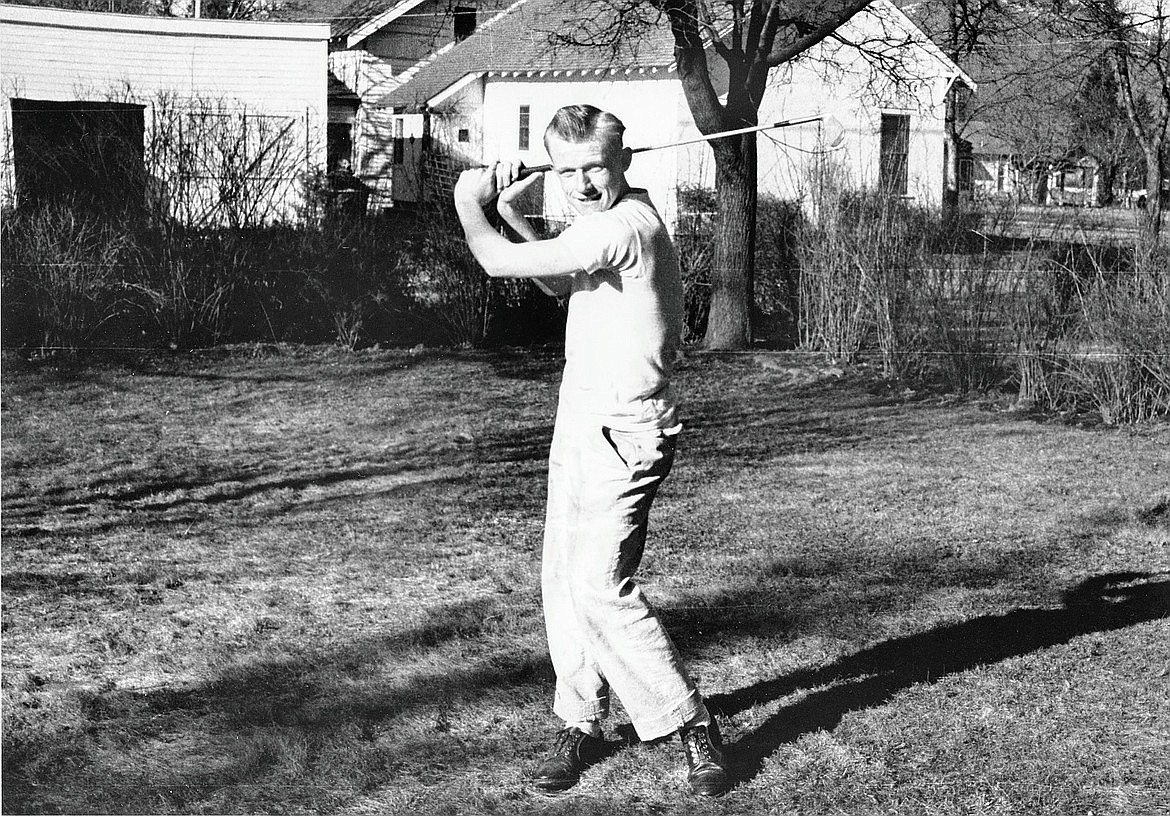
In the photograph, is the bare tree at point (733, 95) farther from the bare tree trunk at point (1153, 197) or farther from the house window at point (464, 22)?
the bare tree trunk at point (1153, 197)

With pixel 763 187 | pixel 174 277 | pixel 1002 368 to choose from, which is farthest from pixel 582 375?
pixel 763 187

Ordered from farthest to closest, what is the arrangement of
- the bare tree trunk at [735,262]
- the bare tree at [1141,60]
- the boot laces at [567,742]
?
the bare tree at [1141,60] → the bare tree trunk at [735,262] → the boot laces at [567,742]

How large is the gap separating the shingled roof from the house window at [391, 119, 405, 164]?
0.18 meters

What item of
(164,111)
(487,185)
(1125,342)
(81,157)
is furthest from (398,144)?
(487,185)

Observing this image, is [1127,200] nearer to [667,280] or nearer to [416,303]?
[416,303]

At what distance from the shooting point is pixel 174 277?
10.4 metres

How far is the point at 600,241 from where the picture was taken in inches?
114

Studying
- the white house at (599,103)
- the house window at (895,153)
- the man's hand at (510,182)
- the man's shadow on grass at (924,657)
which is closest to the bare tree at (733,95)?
the white house at (599,103)

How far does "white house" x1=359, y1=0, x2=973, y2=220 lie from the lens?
456 inches

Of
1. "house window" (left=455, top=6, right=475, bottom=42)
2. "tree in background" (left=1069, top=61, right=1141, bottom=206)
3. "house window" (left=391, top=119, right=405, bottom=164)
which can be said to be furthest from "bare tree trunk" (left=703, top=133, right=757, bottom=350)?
"house window" (left=455, top=6, right=475, bottom=42)

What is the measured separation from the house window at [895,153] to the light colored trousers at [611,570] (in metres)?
7.41

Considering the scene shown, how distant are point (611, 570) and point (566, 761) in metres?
0.53

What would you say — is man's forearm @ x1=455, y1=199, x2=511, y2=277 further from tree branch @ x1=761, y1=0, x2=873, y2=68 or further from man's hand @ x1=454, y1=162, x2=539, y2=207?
tree branch @ x1=761, y1=0, x2=873, y2=68

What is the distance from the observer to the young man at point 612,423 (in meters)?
2.99
